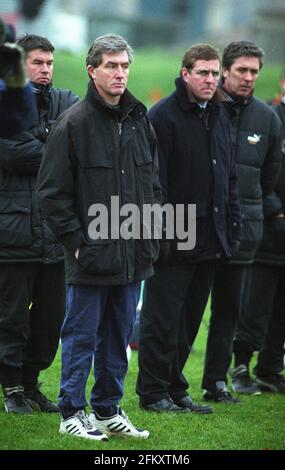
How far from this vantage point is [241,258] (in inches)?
308

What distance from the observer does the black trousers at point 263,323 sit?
856 cm

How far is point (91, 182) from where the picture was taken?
20.3 ft

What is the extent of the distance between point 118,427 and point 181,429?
525mm

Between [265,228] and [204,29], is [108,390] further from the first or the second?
[204,29]

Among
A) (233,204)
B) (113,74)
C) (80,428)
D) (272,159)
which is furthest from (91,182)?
(272,159)

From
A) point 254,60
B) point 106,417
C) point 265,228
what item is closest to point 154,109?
point 254,60

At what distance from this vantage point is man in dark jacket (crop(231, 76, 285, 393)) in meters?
8.43

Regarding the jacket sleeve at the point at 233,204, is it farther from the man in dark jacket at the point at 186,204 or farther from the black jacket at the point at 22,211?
the black jacket at the point at 22,211

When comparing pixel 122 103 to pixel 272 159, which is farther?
pixel 272 159

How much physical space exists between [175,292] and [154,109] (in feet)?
4.02

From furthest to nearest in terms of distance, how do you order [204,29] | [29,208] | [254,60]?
1. [204,29]
2. [254,60]
3. [29,208]

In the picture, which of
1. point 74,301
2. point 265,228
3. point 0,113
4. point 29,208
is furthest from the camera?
point 265,228

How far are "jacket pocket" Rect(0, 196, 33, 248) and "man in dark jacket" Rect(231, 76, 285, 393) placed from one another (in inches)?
87.4

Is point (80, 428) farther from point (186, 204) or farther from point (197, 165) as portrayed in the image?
point (197, 165)
